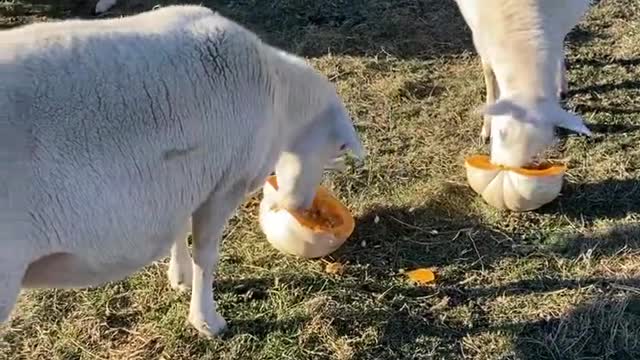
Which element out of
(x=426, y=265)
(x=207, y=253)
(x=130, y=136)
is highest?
(x=130, y=136)

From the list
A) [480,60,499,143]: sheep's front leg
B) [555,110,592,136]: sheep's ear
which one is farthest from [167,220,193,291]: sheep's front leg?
[480,60,499,143]: sheep's front leg

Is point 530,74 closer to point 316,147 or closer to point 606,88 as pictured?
point 316,147

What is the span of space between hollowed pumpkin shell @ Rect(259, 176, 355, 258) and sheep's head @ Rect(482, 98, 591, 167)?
2.84ft

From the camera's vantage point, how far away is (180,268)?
4.20 m

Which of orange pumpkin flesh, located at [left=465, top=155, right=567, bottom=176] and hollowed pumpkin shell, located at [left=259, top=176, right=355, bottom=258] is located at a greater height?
orange pumpkin flesh, located at [left=465, top=155, right=567, bottom=176]

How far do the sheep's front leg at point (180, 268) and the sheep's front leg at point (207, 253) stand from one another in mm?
190

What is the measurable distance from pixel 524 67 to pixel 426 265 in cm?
107

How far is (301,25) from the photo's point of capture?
21.7ft

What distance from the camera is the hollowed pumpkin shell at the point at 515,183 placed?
14.6ft

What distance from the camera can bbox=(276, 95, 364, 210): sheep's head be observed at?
400 cm

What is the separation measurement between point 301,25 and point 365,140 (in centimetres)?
167

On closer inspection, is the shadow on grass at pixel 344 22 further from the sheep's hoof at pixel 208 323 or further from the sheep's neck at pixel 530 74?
the sheep's hoof at pixel 208 323

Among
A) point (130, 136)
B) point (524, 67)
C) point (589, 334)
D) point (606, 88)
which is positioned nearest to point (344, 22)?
point (606, 88)

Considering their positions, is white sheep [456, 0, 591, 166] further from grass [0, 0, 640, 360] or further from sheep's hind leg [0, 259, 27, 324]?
sheep's hind leg [0, 259, 27, 324]
